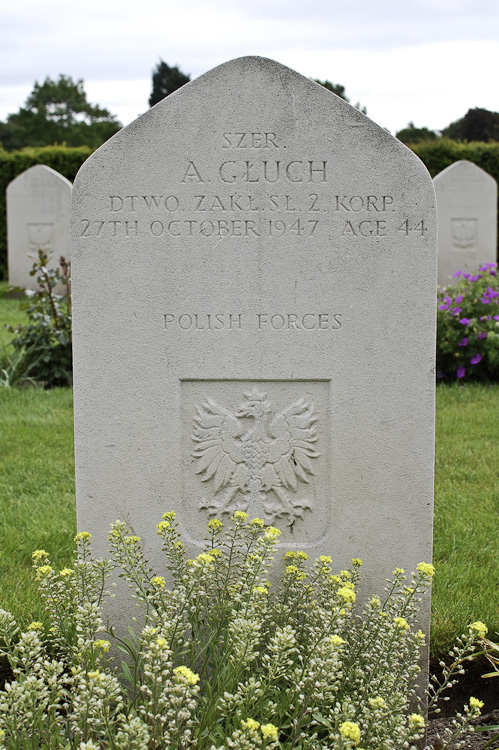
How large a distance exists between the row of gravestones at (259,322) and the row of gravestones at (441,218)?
840cm

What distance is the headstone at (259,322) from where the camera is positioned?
248cm

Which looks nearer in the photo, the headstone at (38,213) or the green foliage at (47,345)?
the green foliage at (47,345)

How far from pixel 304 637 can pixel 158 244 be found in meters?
1.39

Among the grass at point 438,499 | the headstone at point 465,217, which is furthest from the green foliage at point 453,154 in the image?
the grass at point 438,499

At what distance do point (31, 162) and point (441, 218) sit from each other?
9.30 m

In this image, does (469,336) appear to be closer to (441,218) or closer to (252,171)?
(252,171)

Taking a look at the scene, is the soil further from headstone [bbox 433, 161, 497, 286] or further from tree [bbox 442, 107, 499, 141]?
tree [bbox 442, 107, 499, 141]

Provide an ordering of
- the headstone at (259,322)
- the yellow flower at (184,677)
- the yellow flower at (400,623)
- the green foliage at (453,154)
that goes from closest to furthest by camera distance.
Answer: the yellow flower at (184,677) → the yellow flower at (400,623) → the headstone at (259,322) → the green foliage at (453,154)

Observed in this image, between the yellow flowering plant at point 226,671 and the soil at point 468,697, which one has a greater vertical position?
the yellow flowering plant at point 226,671

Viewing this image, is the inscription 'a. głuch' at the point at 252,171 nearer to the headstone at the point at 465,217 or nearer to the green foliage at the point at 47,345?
the green foliage at the point at 47,345

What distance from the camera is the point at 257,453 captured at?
267cm

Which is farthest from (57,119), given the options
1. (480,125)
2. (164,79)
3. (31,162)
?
(31,162)

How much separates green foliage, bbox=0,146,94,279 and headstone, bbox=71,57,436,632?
14301 millimetres

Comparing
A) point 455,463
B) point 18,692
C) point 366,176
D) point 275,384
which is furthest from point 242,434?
point 455,463
